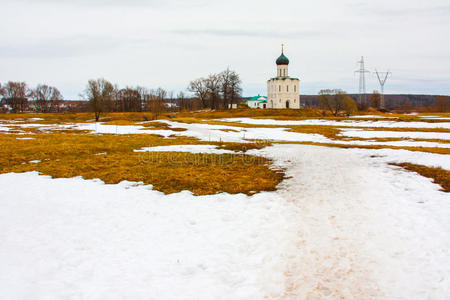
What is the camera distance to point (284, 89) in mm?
101812

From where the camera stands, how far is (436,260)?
677 centimetres

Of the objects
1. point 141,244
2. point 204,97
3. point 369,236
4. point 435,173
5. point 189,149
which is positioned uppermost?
point 204,97

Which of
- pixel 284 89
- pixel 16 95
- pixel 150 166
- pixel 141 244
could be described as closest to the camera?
pixel 141 244

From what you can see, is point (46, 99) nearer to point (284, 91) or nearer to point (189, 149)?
point (284, 91)

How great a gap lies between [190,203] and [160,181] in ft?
10.4

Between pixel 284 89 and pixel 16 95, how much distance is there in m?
113

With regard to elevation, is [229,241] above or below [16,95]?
Answer: below

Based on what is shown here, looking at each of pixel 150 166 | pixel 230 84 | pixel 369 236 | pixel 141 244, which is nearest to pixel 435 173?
pixel 369 236

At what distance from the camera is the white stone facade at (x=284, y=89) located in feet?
333

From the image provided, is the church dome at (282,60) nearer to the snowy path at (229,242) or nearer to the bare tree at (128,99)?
the bare tree at (128,99)

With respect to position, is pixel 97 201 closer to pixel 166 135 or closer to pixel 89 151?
pixel 89 151

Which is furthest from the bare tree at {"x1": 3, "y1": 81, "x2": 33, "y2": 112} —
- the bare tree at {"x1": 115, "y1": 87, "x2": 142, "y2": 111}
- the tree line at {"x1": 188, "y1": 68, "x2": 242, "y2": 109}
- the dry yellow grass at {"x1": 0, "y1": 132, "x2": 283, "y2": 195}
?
the dry yellow grass at {"x1": 0, "y1": 132, "x2": 283, "y2": 195}

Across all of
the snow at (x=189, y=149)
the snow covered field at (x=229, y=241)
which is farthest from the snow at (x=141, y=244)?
the snow at (x=189, y=149)

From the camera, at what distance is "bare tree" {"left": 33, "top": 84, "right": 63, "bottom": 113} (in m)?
126
